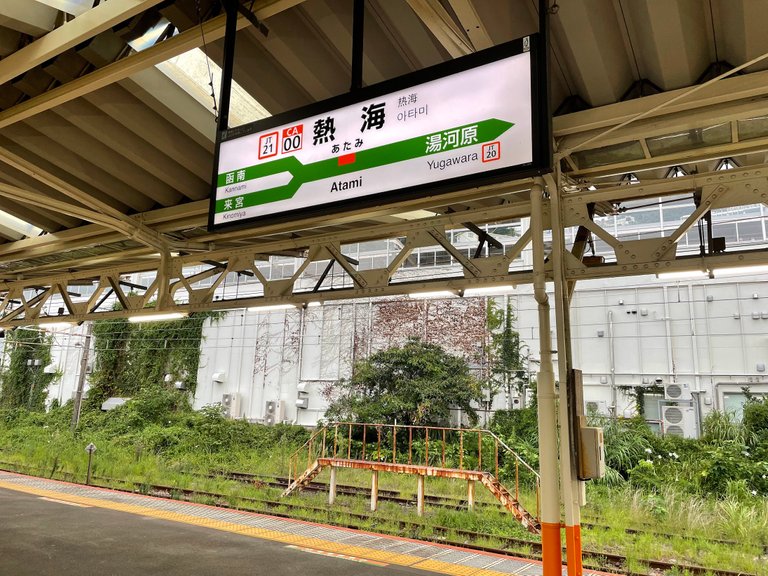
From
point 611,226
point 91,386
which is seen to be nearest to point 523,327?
point 611,226

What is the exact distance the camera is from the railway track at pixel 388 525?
7.96m

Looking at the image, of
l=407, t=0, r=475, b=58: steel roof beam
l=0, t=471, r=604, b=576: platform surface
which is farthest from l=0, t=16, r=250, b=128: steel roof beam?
l=0, t=471, r=604, b=576: platform surface

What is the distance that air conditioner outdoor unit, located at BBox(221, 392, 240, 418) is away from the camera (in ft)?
75.3

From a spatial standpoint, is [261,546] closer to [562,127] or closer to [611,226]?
[562,127]

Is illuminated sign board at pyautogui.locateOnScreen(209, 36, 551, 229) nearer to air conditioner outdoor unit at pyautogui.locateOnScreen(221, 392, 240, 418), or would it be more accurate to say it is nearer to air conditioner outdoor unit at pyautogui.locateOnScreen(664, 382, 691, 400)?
air conditioner outdoor unit at pyautogui.locateOnScreen(664, 382, 691, 400)

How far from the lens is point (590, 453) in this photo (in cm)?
454

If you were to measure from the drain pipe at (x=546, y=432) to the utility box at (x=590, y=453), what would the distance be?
21 cm

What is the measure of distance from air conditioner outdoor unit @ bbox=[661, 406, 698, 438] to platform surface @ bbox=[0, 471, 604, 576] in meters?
11.1

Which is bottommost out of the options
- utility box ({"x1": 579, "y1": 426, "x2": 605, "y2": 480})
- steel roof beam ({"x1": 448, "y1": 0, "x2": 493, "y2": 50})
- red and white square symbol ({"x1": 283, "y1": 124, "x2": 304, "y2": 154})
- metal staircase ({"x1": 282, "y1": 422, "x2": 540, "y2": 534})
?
metal staircase ({"x1": 282, "y1": 422, "x2": 540, "y2": 534})

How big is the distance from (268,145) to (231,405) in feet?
→ 69.5

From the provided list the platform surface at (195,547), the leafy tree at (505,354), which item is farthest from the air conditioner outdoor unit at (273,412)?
the platform surface at (195,547)

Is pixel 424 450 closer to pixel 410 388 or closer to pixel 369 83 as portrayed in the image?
pixel 410 388

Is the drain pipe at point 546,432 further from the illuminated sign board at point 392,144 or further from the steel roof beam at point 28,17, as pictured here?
the steel roof beam at point 28,17

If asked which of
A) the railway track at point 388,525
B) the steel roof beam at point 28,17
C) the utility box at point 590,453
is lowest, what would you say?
the railway track at point 388,525
